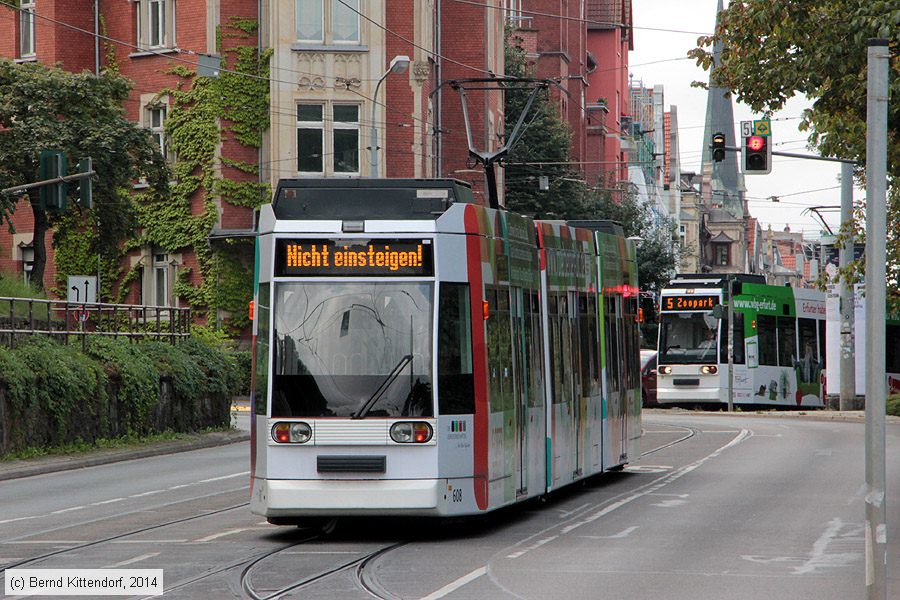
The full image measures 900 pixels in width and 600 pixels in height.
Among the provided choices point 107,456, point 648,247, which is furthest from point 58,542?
point 648,247

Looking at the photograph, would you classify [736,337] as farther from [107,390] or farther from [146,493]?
[146,493]

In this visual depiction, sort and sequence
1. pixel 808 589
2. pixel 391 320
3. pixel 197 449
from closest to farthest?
pixel 808 589, pixel 391 320, pixel 197 449

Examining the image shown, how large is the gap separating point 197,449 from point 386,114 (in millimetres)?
17424

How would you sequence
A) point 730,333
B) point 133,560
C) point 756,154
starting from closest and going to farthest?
point 133,560, point 756,154, point 730,333

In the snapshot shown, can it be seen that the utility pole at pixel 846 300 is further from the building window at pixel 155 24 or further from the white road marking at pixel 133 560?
the white road marking at pixel 133 560

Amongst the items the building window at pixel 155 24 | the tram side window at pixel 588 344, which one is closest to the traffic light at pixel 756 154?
the tram side window at pixel 588 344

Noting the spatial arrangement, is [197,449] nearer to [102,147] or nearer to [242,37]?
[102,147]

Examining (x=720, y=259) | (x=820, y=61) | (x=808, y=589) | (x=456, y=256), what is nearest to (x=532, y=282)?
(x=456, y=256)

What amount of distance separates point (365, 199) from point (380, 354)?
1.47m

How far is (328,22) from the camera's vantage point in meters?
46.8

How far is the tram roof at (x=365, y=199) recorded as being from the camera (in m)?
14.9

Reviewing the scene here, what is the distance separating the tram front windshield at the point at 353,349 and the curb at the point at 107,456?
11855 mm

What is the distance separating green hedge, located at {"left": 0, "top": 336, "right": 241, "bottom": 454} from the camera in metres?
27.6

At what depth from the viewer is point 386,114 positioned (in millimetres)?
47781
